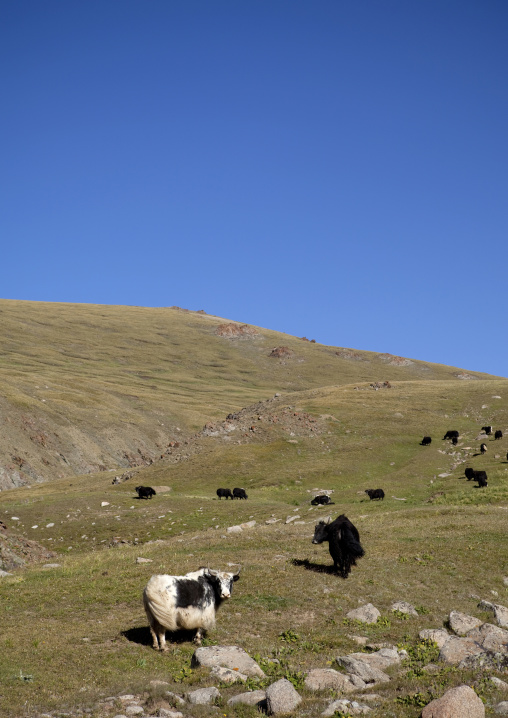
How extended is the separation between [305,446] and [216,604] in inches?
1726

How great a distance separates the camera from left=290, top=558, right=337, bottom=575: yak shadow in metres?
19.5

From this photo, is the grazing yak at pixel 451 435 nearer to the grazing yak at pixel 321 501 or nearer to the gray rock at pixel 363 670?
the grazing yak at pixel 321 501

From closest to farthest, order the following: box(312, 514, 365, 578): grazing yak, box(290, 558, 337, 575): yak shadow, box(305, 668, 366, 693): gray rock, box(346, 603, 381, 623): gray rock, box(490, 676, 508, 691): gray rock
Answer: box(490, 676, 508, 691): gray rock → box(305, 668, 366, 693): gray rock → box(346, 603, 381, 623): gray rock → box(312, 514, 365, 578): grazing yak → box(290, 558, 337, 575): yak shadow

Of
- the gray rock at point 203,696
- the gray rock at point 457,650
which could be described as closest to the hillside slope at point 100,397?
the gray rock at point 203,696

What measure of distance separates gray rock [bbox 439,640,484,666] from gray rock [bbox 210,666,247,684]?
14.6ft

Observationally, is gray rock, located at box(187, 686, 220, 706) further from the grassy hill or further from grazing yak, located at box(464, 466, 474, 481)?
grazing yak, located at box(464, 466, 474, 481)

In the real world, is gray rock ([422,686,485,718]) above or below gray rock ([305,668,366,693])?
above

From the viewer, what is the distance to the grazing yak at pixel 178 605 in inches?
527

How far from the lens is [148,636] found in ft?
46.4

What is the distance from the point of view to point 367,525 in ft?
94.5

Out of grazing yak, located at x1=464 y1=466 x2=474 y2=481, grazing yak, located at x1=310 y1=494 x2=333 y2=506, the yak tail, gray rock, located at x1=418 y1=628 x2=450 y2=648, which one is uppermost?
grazing yak, located at x1=464 y1=466 x2=474 y2=481

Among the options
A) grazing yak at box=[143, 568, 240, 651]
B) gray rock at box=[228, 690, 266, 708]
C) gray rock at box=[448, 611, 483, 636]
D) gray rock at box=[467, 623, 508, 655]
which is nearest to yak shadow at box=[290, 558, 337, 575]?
gray rock at box=[448, 611, 483, 636]

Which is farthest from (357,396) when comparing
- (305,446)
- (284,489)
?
(284,489)

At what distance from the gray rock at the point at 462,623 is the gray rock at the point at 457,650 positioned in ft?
3.66
